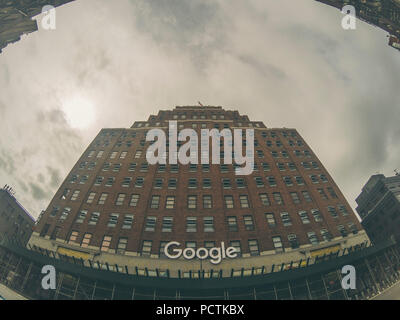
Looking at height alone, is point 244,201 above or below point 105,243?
above

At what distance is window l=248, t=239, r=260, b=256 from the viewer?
92.7 ft

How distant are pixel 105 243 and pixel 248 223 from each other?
2164 cm

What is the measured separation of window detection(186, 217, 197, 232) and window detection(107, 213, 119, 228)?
1125cm

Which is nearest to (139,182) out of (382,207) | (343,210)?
(343,210)

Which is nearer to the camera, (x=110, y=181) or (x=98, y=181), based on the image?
(x=110, y=181)

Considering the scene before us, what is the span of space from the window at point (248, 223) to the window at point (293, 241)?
5797 mm

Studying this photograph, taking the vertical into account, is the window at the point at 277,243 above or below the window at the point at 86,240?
below

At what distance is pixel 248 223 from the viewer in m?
31.0

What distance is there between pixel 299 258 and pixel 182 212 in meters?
18.2

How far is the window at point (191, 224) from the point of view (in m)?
29.7

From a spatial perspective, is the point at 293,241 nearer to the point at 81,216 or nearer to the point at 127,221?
the point at 127,221

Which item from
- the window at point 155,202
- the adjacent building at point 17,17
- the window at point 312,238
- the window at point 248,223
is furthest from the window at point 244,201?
the adjacent building at point 17,17

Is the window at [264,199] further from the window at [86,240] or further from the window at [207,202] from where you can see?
the window at [86,240]

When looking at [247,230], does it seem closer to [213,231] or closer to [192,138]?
[213,231]
